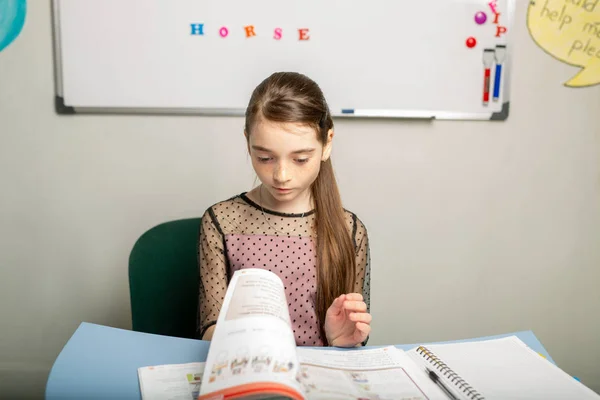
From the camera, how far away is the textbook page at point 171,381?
63cm

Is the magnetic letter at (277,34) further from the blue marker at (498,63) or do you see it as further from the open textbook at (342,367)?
the open textbook at (342,367)

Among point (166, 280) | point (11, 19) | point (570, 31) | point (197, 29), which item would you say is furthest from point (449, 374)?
point (11, 19)

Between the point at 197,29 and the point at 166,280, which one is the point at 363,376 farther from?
the point at 197,29

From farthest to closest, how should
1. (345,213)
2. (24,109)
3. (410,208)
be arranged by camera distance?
(410,208) → (24,109) → (345,213)

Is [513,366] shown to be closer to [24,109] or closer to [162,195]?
[162,195]

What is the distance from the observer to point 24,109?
1.50 metres

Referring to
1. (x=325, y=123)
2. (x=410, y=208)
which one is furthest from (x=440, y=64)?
(x=325, y=123)

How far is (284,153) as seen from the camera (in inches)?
35.3

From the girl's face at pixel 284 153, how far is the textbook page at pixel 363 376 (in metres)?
0.31

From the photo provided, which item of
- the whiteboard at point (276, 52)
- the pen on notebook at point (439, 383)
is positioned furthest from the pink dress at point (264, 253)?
the whiteboard at point (276, 52)

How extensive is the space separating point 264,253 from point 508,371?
0.51 metres

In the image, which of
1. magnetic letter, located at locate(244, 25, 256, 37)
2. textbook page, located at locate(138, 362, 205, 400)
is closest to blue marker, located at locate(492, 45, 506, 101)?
magnetic letter, located at locate(244, 25, 256, 37)

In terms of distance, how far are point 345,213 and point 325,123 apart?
0.80ft

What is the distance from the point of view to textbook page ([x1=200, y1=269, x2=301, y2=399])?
542 mm
